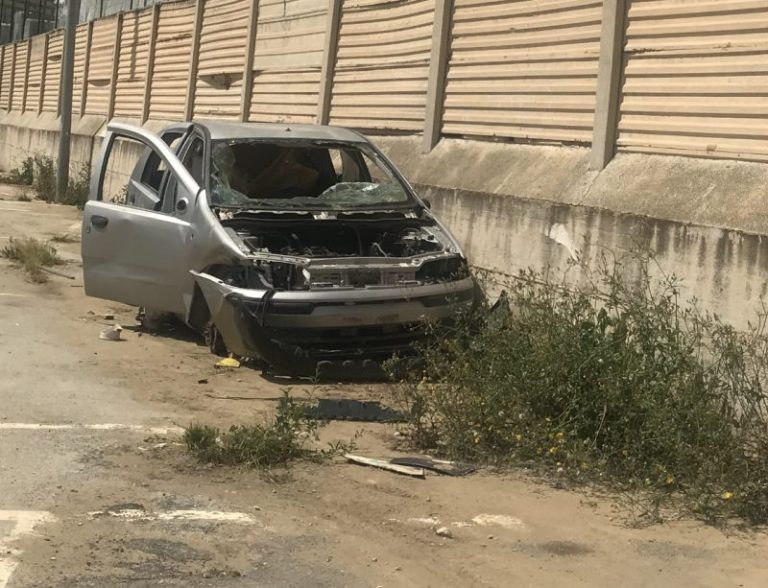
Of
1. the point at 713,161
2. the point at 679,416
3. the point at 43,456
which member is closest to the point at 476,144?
the point at 713,161

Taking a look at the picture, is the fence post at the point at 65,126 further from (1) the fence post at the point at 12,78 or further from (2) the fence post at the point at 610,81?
(2) the fence post at the point at 610,81

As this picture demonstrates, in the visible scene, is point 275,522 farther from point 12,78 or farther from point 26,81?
point 12,78

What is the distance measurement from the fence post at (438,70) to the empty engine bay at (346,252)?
7.65ft

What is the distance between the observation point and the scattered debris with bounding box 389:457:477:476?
18.2 feet

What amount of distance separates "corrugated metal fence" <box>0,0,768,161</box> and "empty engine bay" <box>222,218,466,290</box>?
60.6 inches

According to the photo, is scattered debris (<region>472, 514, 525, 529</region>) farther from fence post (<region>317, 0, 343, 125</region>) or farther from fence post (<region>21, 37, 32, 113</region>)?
fence post (<region>21, 37, 32, 113</region>)

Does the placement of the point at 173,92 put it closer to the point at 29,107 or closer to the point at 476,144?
the point at 476,144

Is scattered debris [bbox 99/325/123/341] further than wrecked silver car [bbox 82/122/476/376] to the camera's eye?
Yes

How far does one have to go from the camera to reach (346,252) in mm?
7953

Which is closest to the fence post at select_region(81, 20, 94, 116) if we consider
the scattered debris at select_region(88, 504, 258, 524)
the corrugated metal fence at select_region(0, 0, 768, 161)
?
the corrugated metal fence at select_region(0, 0, 768, 161)

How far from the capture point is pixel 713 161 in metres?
6.86

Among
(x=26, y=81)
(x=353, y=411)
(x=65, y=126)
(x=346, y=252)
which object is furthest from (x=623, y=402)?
(x=26, y=81)

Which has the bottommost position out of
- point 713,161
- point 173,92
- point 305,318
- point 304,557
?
point 304,557

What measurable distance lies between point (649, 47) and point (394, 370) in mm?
→ 2967
